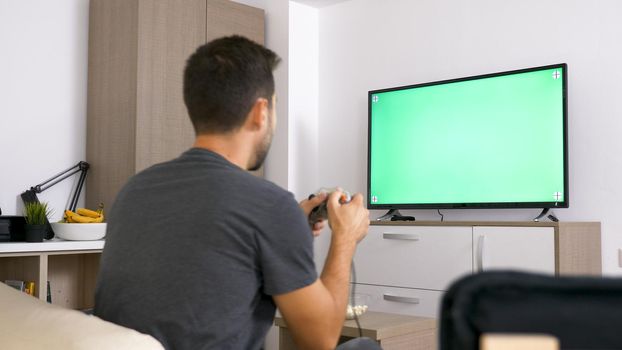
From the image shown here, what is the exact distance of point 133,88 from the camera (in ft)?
13.3

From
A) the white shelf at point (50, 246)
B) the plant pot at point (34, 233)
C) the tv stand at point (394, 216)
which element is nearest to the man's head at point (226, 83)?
the white shelf at point (50, 246)

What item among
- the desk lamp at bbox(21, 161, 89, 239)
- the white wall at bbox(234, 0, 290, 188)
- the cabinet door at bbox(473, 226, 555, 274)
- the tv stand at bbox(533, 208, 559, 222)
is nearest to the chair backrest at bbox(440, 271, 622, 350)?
the cabinet door at bbox(473, 226, 555, 274)

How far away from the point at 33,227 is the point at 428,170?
216cm

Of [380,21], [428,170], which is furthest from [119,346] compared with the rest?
[380,21]

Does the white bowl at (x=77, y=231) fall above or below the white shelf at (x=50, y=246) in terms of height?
above

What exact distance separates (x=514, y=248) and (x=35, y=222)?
2355 mm

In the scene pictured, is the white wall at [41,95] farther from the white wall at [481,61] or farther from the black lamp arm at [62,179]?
the white wall at [481,61]

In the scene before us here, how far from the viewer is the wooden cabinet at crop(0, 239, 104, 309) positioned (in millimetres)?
3332

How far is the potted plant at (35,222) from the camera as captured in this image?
3385 mm

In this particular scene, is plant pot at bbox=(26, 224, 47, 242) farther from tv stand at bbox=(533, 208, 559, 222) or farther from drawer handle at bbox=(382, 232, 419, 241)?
tv stand at bbox=(533, 208, 559, 222)

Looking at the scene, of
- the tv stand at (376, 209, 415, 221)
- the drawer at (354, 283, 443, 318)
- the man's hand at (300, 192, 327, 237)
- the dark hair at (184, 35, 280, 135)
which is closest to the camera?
the dark hair at (184, 35, 280, 135)

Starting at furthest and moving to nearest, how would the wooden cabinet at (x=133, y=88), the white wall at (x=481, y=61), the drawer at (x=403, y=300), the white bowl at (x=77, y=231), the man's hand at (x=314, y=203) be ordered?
the wooden cabinet at (x=133, y=88) → the drawer at (x=403, y=300) → the white wall at (x=481, y=61) → the white bowl at (x=77, y=231) → the man's hand at (x=314, y=203)

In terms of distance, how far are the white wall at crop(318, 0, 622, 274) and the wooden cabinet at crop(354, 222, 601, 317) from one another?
324mm

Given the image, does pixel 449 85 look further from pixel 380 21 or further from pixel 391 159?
pixel 380 21
